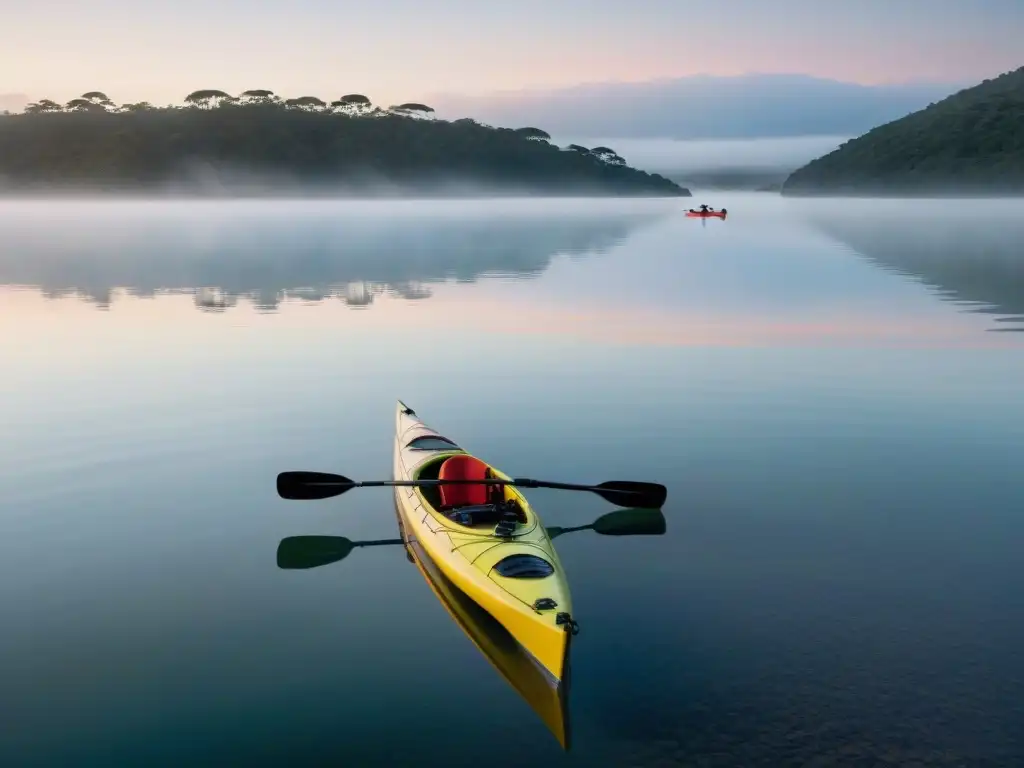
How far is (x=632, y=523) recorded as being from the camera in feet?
63.1

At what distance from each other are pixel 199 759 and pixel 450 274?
6327 cm

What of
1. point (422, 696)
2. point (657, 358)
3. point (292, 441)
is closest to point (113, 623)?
point (422, 696)

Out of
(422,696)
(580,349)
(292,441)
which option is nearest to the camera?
(422,696)

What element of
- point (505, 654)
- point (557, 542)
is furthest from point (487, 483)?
point (505, 654)

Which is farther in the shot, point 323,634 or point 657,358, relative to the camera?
point 657,358

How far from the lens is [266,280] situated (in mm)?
69188

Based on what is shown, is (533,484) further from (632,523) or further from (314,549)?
(314,549)

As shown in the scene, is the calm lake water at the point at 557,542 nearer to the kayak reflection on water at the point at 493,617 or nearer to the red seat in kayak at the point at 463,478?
the kayak reflection on water at the point at 493,617

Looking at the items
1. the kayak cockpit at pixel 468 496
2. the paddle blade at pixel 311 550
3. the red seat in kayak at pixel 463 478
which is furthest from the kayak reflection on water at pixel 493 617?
the red seat in kayak at pixel 463 478

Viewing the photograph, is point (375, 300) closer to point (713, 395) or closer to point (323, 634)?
point (713, 395)

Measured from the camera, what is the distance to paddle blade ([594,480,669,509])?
19141 mm

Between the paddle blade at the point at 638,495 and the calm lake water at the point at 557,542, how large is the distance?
27.6 inches

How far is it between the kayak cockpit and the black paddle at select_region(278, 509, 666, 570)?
1294mm

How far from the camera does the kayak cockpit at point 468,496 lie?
16703 mm
